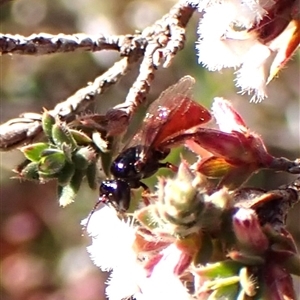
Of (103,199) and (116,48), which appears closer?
(103,199)

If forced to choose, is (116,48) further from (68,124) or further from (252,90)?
(252,90)

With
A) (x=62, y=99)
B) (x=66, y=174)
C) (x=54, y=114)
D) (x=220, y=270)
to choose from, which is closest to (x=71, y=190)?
(x=66, y=174)

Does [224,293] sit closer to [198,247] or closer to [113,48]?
[198,247]

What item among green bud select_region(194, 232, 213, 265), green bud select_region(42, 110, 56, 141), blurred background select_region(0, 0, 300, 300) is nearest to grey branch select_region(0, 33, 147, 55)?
green bud select_region(42, 110, 56, 141)

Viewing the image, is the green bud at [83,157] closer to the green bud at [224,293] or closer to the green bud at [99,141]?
the green bud at [99,141]

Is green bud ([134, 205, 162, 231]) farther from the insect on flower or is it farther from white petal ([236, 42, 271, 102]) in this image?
white petal ([236, 42, 271, 102])

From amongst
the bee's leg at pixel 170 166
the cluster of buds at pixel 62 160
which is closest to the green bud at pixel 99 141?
the cluster of buds at pixel 62 160

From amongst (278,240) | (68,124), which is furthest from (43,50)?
(278,240)

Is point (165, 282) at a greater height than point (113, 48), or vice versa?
point (113, 48)
